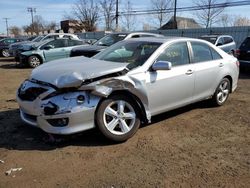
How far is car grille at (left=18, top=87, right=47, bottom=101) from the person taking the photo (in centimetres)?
478

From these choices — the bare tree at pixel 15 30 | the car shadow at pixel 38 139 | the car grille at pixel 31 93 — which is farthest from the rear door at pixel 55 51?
the bare tree at pixel 15 30

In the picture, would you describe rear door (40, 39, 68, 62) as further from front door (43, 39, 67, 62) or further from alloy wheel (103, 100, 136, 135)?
alloy wheel (103, 100, 136, 135)

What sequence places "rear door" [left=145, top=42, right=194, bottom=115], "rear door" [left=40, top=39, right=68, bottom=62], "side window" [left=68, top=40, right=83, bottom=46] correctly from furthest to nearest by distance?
1. "side window" [left=68, top=40, right=83, bottom=46]
2. "rear door" [left=40, top=39, right=68, bottom=62]
3. "rear door" [left=145, top=42, right=194, bottom=115]

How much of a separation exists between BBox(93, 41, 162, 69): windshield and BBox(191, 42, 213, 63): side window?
3.07 ft

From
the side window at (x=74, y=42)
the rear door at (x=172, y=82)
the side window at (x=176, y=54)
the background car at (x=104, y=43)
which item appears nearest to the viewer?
the rear door at (x=172, y=82)

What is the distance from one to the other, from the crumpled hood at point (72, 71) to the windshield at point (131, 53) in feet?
1.17

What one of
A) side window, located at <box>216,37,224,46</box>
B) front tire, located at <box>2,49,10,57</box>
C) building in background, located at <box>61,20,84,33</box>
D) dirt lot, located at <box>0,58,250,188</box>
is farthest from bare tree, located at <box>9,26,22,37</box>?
dirt lot, located at <box>0,58,250,188</box>

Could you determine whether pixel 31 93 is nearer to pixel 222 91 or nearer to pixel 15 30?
pixel 222 91

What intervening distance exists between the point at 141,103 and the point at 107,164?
1.30m

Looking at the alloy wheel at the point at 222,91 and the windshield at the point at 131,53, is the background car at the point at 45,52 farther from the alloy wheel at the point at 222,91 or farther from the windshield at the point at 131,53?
the alloy wheel at the point at 222,91

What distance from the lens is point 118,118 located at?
4969mm

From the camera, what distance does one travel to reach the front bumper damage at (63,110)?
456 centimetres

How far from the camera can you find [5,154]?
4609 millimetres

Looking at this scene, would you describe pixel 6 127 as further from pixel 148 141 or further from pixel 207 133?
pixel 207 133
